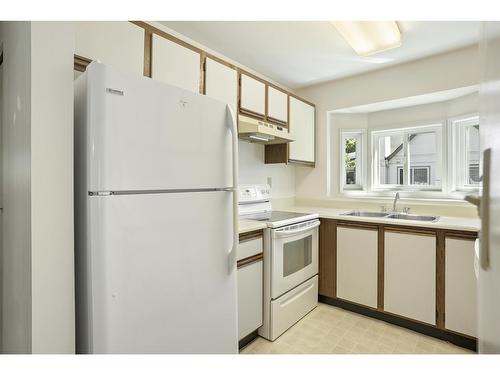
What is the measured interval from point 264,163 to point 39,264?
7.53ft

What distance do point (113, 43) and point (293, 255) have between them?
192 centimetres

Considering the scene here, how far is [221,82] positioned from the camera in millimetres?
2062

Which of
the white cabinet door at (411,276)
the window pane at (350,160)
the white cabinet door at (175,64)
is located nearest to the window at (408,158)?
the window pane at (350,160)

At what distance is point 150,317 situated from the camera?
1.10m

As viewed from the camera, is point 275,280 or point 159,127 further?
point 275,280

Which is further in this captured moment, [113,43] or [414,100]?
[414,100]

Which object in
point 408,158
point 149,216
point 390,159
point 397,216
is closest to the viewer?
point 149,216

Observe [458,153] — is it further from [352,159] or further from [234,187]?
[234,187]

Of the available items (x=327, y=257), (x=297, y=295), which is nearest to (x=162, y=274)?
(x=297, y=295)

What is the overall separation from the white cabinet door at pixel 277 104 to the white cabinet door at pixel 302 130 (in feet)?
0.42

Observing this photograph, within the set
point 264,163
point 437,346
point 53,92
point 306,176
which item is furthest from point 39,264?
point 306,176

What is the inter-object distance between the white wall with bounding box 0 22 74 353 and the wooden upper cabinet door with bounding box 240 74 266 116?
4.70ft

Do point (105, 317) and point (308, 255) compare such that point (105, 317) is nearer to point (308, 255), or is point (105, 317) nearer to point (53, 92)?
point (53, 92)

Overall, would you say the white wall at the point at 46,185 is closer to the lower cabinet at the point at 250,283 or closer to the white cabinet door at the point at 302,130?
the lower cabinet at the point at 250,283
